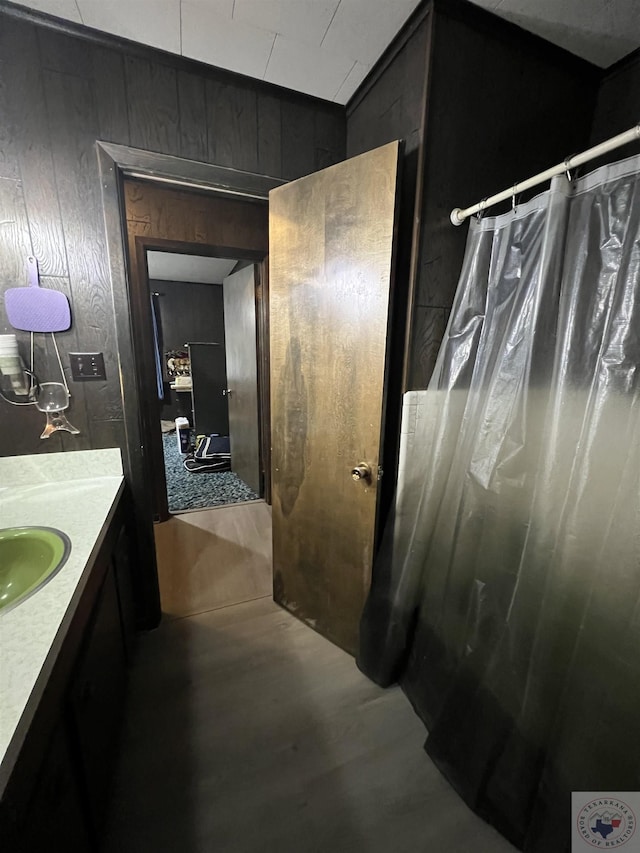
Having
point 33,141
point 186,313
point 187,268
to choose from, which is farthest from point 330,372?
point 186,313

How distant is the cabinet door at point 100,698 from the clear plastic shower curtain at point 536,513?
3.43 feet

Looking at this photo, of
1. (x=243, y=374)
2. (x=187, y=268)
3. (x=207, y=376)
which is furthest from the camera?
(x=207, y=376)

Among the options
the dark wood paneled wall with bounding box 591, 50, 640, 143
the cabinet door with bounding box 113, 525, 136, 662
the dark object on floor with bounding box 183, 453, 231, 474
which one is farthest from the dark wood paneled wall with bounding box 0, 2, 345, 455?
the dark object on floor with bounding box 183, 453, 231, 474

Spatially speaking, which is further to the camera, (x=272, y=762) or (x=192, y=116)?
(x=192, y=116)

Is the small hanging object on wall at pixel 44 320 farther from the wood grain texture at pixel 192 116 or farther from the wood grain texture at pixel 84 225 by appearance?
the wood grain texture at pixel 192 116

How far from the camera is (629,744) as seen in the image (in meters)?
0.78

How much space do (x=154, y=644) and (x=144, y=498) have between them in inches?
28.0

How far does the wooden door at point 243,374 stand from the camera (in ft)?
9.01

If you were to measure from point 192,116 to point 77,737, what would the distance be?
2.00m

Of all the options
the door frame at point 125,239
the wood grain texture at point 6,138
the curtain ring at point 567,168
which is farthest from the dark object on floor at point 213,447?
the curtain ring at point 567,168

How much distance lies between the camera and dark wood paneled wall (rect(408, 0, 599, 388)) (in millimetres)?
Answer: 1130

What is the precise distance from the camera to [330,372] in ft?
4.62

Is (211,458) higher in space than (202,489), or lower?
→ higher

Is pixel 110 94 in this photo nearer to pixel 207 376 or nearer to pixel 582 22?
pixel 582 22
